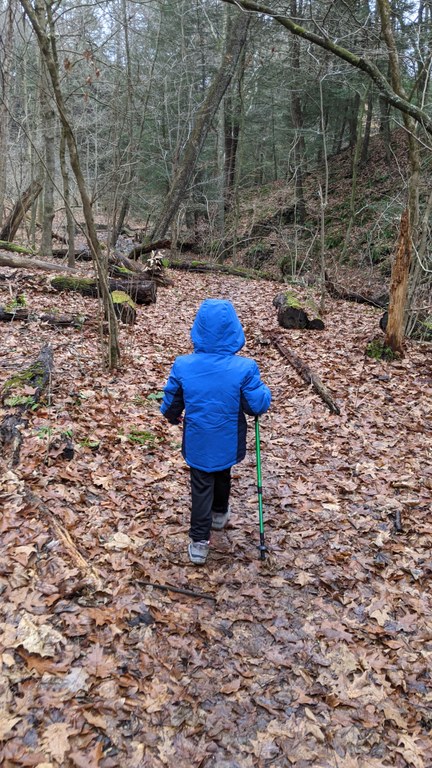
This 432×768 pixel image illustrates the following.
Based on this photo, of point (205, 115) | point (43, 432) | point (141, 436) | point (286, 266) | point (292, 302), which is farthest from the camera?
point (286, 266)

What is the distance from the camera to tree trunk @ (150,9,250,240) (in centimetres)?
1428

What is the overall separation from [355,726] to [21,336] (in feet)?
24.0

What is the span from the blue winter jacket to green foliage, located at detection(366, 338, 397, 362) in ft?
18.3

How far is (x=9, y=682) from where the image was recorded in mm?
2703

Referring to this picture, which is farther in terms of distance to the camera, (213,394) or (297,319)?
(297,319)

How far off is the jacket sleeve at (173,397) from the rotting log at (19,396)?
1.91 metres

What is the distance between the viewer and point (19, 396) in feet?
19.2

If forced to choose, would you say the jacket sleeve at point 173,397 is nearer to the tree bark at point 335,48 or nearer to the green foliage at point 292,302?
the tree bark at point 335,48

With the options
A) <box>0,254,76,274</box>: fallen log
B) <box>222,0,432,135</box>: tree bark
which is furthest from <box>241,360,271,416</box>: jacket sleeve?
<box>0,254,76,274</box>: fallen log

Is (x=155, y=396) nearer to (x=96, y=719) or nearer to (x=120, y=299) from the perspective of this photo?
(x=120, y=299)

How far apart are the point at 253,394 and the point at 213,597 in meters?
1.68

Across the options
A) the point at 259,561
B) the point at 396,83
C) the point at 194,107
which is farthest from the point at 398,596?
the point at 194,107

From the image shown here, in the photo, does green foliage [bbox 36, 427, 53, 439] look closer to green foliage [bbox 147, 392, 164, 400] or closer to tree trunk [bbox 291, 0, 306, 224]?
green foliage [bbox 147, 392, 164, 400]

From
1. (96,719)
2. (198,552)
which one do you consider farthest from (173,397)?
(96,719)
